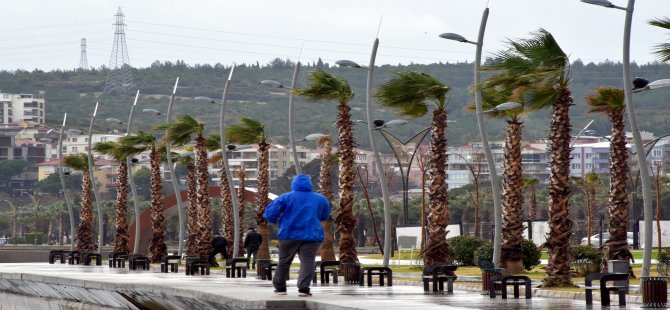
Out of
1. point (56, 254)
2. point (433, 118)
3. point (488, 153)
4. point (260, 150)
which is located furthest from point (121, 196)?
point (488, 153)

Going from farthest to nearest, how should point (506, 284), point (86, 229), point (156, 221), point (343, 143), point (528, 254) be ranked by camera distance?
point (86, 229)
point (156, 221)
point (343, 143)
point (528, 254)
point (506, 284)

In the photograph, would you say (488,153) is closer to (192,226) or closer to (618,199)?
(618,199)

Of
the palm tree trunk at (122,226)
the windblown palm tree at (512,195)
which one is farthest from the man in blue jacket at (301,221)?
the palm tree trunk at (122,226)

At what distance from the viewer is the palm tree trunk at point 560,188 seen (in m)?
28.3

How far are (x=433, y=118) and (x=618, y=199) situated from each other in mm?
5191

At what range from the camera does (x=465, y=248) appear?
43.1 metres

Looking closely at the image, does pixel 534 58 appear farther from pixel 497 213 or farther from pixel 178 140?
pixel 178 140

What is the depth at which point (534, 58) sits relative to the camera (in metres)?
27.1

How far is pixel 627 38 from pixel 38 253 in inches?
2204

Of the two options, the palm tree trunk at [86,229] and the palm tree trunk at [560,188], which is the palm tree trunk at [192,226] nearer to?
the palm tree trunk at [86,229]

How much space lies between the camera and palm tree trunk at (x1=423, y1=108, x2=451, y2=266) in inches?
1331

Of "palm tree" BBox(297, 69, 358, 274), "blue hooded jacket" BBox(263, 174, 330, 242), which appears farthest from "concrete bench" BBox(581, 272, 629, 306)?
"palm tree" BBox(297, 69, 358, 274)

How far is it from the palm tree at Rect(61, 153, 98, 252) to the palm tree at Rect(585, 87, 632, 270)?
111 ft

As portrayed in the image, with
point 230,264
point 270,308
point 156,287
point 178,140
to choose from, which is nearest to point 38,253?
point 178,140
